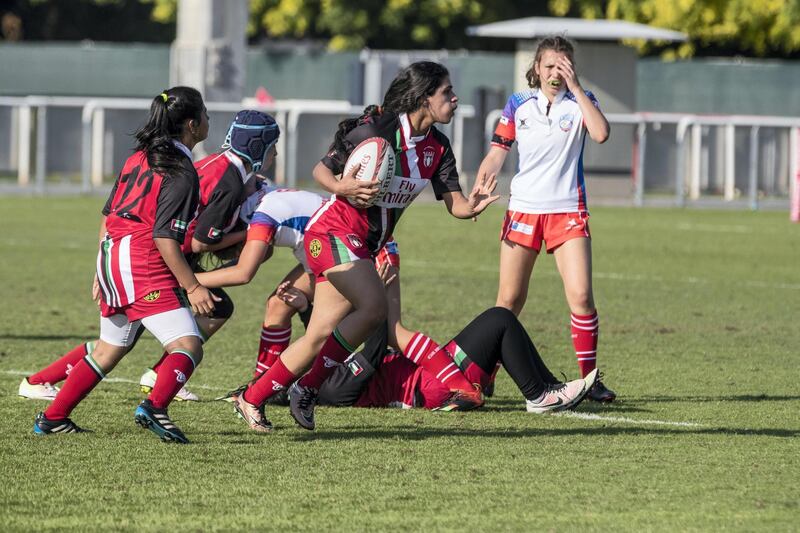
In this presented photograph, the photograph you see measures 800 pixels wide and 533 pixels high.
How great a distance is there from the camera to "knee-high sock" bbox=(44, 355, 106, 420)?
704 centimetres

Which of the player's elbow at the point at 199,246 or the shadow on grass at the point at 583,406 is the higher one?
the player's elbow at the point at 199,246

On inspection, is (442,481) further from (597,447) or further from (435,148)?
(435,148)

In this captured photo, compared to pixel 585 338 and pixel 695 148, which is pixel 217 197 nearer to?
pixel 585 338

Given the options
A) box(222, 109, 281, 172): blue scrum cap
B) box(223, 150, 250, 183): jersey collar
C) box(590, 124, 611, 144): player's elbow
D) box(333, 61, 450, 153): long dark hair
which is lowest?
box(223, 150, 250, 183): jersey collar

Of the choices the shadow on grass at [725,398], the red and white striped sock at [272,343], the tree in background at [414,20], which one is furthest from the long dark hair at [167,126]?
the tree in background at [414,20]

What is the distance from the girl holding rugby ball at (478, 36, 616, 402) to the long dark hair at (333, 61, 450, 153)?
1.23m

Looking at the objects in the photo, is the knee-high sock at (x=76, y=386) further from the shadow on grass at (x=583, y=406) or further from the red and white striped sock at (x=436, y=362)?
the shadow on grass at (x=583, y=406)

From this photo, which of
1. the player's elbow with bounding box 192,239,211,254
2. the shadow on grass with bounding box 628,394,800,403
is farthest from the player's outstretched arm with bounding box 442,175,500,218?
the shadow on grass with bounding box 628,394,800,403

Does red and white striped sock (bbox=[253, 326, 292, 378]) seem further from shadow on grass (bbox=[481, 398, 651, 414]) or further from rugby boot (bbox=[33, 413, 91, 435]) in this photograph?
rugby boot (bbox=[33, 413, 91, 435])

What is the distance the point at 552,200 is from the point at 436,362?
1.20 metres

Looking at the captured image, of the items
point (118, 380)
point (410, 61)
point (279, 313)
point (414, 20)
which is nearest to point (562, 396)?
point (279, 313)

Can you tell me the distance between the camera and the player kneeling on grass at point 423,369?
8.08 meters

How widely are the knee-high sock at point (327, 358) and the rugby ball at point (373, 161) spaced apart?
2.23 feet

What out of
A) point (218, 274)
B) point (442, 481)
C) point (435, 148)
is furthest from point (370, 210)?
point (442, 481)
